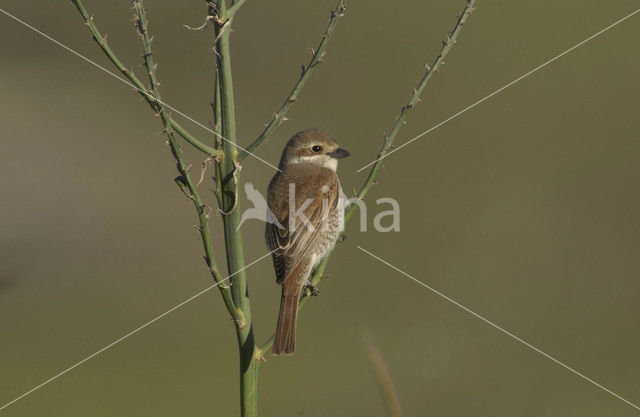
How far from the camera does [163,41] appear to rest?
11445 millimetres

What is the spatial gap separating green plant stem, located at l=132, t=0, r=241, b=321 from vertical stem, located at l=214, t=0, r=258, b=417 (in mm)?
38

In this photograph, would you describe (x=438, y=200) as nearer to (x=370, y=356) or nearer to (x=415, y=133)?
(x=415, y=133)

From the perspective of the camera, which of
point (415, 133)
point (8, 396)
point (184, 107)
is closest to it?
point (8, 396)

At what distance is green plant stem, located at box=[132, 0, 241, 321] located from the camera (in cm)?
166

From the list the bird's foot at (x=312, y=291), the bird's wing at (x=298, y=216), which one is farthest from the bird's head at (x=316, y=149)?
the bird's foot at (x=312, y=291)

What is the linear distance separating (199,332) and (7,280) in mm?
6957

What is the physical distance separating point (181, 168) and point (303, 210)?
198 cm

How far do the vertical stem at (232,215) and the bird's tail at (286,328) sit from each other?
79 cm

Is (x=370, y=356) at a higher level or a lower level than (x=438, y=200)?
higher

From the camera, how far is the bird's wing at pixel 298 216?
11.1 ft

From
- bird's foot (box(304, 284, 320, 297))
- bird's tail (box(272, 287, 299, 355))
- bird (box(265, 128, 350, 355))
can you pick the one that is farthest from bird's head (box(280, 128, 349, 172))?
bird's tail (box(272, 287, 299, 355))

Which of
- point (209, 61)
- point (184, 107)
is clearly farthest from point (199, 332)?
point (209, 61)

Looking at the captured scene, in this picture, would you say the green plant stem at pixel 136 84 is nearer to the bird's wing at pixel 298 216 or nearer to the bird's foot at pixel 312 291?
the bird's foot at pixel 312 291

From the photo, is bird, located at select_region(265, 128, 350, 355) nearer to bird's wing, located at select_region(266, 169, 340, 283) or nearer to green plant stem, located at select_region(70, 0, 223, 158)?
bird's wing, located at select_region(266, 169, 340, 283)
